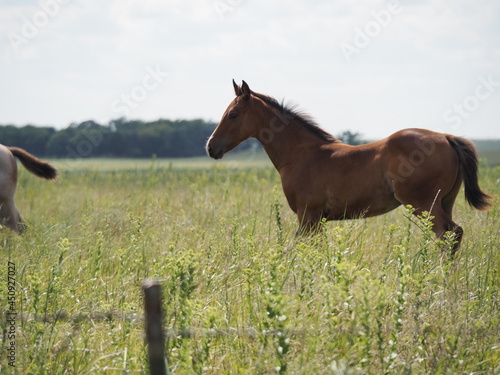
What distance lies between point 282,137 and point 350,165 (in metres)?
1.12

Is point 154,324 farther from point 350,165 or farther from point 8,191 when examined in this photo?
point 8,191

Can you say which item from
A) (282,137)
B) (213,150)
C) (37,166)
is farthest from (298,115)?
(37,166)

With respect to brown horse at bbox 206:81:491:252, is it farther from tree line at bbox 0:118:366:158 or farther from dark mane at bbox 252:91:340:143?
tree line at bbox 0:118:366:158

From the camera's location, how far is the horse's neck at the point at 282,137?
7.05 metres

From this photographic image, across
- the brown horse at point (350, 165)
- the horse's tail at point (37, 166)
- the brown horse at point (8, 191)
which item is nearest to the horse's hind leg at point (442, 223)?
the brown horse at point (350, 165)

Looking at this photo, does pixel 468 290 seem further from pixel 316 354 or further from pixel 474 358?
pixel 316 354

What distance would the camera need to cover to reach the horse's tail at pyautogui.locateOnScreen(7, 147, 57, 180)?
8.25 metres

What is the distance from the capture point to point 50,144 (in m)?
28.5

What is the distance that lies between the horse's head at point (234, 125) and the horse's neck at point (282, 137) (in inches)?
7.2

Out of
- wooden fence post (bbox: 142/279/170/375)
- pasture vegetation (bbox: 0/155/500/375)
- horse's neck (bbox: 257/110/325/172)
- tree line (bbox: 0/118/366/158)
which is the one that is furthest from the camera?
tree line (bbox: 0/118/366/158)

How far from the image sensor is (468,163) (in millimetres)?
5934

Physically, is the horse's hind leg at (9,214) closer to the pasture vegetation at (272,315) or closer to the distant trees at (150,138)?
the pasture vegetation at (272,315)

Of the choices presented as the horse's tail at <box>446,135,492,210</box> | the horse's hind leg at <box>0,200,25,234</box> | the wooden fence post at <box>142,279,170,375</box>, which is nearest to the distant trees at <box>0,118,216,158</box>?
the horse's hind leg at <box>0,200,25,234</box>

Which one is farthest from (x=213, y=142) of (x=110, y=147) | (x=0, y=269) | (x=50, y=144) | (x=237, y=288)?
(x=110, y=147)
